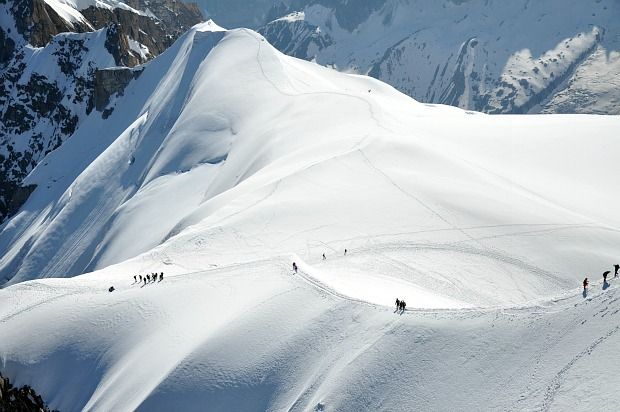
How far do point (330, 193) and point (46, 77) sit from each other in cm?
11860

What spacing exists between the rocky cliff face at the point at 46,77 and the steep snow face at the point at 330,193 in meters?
23.6

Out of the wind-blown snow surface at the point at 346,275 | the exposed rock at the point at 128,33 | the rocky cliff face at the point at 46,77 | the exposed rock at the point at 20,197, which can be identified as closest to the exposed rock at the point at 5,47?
the rocky cliff face at the point at 46,77

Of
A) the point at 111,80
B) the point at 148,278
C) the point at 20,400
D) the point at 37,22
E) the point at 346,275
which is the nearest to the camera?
the point at 20,400

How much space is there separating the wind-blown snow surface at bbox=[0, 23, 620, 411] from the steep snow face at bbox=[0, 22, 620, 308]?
26 cm

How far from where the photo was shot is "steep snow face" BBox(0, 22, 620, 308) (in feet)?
147

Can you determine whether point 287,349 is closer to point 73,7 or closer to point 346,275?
point 346,275

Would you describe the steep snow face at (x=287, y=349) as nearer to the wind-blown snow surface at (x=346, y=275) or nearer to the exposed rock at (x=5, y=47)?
the wind-blown snow surface at (x=346, y=275)

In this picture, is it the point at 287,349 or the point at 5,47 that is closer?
the point at 287,349

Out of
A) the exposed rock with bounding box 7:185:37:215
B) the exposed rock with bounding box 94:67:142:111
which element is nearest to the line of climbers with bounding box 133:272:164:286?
the exposed rock with bounding box 7:185:37:215

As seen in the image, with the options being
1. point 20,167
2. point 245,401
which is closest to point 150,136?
point 20,167

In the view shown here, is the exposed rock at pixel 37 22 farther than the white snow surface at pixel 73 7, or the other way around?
the white snow surface at pixel 73 7

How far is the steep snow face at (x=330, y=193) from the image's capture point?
1761 inches

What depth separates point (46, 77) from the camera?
15300 centimetres

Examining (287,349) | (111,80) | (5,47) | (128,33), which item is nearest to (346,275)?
(287,349)
